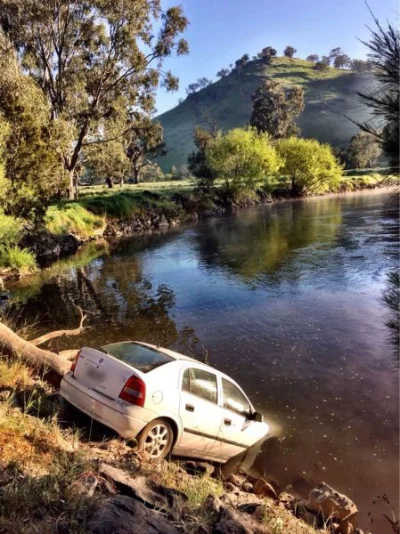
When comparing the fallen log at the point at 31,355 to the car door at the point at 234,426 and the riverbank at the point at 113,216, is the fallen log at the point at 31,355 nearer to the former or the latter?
the car door at the point at 234,426

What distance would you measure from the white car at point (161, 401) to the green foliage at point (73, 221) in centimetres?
2395

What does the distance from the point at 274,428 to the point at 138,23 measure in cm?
3379

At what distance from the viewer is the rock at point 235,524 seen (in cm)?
376

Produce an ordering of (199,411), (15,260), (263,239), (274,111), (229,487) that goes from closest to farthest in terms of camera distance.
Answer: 1. (229,487)
2. (199,411)
3. (15,260)
4. (263,239)
5. (274,111)

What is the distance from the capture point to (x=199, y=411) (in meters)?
6.37

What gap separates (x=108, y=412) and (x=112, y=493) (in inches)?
72.0

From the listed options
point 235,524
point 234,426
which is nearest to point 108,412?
point 234,426

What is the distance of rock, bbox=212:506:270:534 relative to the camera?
3760 mm

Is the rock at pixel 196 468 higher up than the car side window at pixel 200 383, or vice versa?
the car side window at pixel 200 383

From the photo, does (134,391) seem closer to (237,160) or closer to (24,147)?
(24,147)

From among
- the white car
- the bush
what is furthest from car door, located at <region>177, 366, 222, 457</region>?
the bush

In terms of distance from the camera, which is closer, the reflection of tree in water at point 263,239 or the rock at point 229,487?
the rock at point 229,487

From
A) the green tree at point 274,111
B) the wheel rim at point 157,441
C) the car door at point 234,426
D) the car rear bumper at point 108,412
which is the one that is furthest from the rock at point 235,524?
the green tree at point 274,111

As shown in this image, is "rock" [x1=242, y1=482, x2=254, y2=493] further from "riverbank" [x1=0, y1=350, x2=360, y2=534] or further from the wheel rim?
the wheel rim
